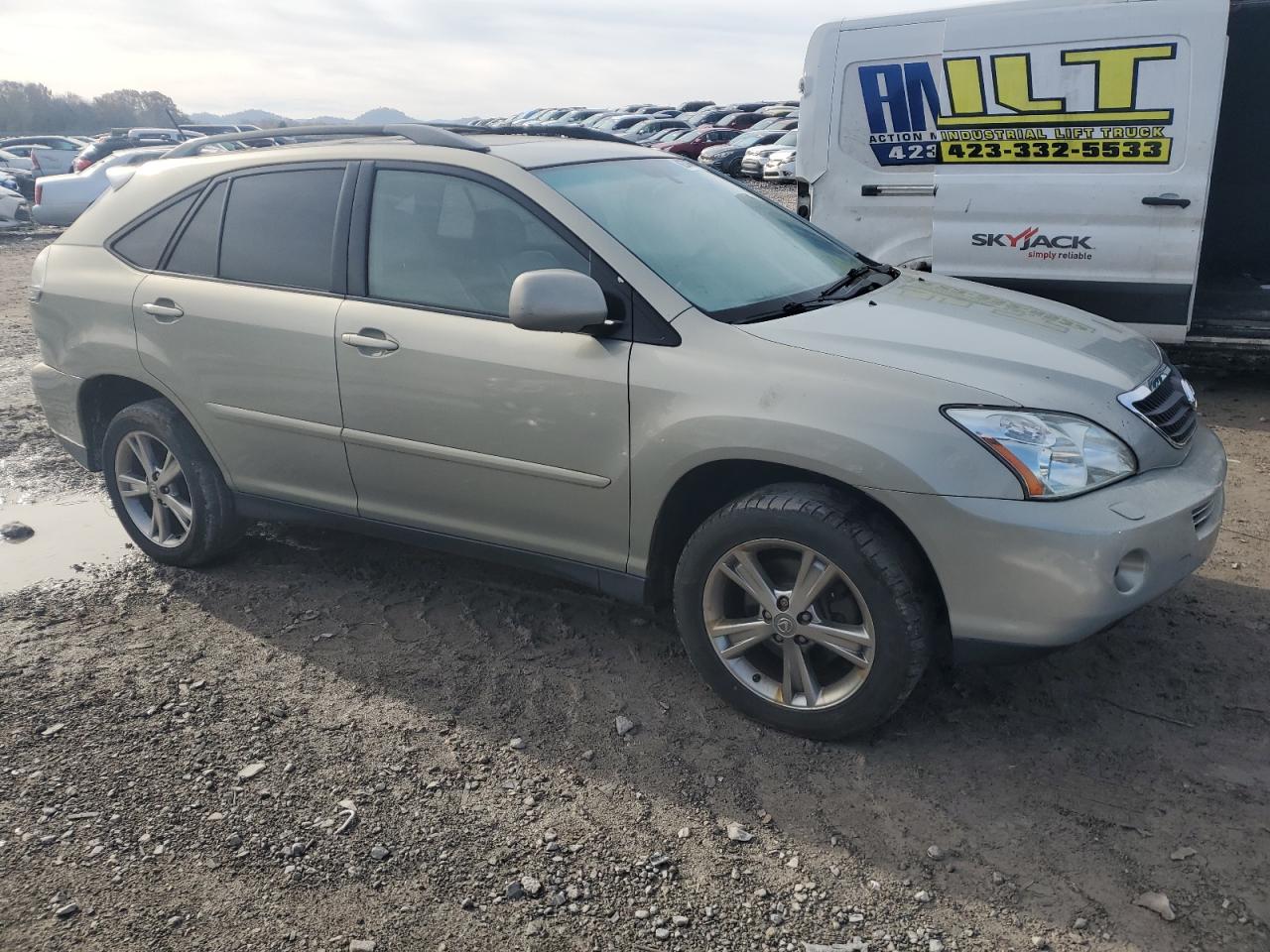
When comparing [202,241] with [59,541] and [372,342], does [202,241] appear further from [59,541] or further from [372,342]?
[59,541]

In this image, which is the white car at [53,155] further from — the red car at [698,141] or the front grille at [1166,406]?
the front grille at [1166,406]

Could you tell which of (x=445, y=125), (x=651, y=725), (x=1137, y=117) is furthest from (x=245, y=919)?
(x=1137, y=117)

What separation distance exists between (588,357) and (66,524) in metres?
3.35

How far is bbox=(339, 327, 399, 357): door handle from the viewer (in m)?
3.61

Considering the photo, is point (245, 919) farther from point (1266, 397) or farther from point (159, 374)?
point (1266, 397)

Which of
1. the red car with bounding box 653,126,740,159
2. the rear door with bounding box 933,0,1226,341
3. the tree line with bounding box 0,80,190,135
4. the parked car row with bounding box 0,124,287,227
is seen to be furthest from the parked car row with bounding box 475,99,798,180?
the tree line with bounding box 0,80,190,135

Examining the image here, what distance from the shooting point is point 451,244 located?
11.9ft

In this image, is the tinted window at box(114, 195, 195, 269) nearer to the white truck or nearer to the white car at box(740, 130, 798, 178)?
the white truck

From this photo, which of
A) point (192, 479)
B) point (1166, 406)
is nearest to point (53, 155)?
point (192, 479)

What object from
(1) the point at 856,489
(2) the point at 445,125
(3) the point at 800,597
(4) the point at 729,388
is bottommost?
(3) the point at 800,597

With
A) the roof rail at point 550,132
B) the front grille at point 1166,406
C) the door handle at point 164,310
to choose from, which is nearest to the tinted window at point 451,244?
the roof rail at point 550,132

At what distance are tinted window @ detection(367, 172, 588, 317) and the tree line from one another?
69.5 metres

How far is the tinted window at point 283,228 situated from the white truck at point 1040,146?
3949 mm

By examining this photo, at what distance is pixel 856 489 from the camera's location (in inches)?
117
